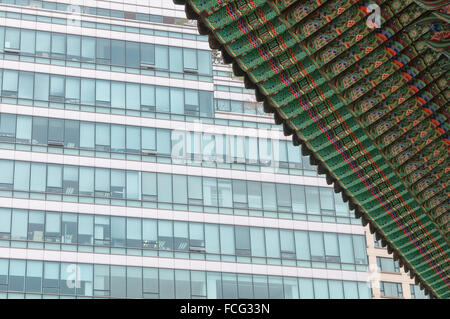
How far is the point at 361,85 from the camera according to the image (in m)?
11.6

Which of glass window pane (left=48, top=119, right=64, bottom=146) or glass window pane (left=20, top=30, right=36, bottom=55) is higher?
glass window pane (left=20, top=30, right=36, bottom=55)

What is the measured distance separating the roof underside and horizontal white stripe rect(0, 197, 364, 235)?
1250 inches

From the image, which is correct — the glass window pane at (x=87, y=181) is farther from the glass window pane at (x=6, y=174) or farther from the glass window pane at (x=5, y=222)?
the glass window pane at (x=5, y=222)

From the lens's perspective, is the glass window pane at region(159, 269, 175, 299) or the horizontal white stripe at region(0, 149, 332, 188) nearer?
the glass window pane at region(159, 269, 175, 299)

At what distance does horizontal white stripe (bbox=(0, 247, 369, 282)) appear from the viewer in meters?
42.5

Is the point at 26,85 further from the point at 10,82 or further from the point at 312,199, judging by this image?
the point at 312,199

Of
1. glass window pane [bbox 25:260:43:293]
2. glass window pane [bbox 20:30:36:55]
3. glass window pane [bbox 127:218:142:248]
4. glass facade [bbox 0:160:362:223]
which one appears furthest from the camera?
glass window pane [bbox 20:30:36:55]

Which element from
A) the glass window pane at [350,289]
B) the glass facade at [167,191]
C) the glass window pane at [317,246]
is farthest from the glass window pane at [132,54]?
the glass window pane at [350,289]

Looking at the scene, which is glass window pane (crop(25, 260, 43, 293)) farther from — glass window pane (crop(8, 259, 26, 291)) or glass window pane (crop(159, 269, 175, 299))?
glass window pane (crop(159, 269, 175, 299))

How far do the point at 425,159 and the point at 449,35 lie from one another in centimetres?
311

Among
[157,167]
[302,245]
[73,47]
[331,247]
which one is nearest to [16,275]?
[157,167]

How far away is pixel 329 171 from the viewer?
534 inches

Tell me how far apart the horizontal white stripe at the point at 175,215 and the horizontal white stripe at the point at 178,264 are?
232cm

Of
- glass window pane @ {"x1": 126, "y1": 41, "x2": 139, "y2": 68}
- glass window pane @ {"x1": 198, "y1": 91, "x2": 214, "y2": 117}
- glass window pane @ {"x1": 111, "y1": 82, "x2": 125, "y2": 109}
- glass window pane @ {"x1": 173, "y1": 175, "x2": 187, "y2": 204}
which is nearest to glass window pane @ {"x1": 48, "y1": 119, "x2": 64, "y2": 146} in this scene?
glass window pane @ {"x1": 111, "y1": 82, "x2": 125, "y2": 109}
